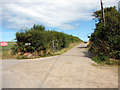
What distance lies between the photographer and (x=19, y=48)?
1019 centimetres

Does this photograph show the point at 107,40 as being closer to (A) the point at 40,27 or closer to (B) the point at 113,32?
(B) the point at 113,32

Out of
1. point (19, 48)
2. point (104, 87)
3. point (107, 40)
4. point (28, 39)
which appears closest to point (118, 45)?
point (107, 40)

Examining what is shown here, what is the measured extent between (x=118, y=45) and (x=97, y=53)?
1835mm

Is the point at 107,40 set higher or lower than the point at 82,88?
higher

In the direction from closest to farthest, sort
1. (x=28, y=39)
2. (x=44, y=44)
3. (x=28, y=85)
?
(x=28, y=85), (x=28, y=39), (x=44, y=44)

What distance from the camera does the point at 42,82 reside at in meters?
3.77

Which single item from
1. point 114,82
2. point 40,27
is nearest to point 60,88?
point 114,82

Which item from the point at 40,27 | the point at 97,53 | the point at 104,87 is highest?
the point at 40,27

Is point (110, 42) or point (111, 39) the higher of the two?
point (111, 39)

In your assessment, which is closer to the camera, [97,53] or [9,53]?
[97,53]

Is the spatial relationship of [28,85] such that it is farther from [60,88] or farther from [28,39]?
[28,39]

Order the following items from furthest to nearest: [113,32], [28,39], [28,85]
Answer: [28,39]
[113,32]
[28,85]

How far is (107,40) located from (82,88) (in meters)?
6.29

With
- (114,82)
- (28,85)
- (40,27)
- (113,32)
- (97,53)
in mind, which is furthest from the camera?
(40,27)
